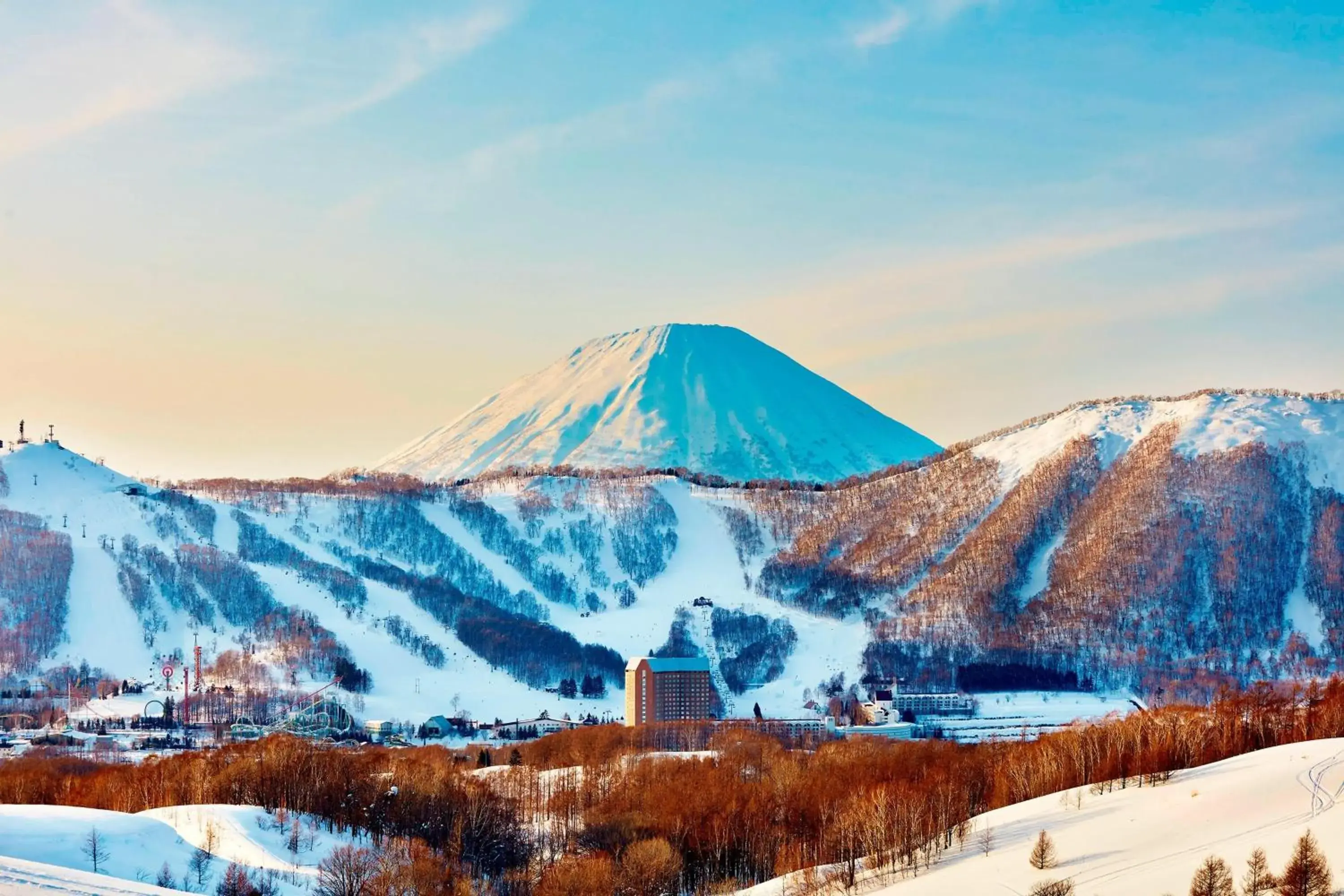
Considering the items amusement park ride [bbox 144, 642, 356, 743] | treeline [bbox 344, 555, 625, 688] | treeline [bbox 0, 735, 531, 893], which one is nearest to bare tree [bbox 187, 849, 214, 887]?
treeline [bbox 0, 735, 531, 893]

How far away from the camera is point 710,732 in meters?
130

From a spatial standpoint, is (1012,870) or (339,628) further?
(339,628)

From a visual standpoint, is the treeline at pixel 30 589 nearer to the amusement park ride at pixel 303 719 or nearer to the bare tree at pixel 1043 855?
the amusement park ride at pixel 303 719

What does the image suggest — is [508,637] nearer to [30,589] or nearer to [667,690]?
[667,690]

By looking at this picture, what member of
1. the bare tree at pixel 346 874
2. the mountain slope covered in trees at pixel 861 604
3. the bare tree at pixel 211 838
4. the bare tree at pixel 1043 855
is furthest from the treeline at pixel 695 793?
the mountain slope covered in trees at pixel 861 604

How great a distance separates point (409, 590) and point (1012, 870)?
135872 millimetres

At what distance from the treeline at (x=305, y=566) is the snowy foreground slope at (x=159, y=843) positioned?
4075 inches

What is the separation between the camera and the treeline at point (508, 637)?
170 metres

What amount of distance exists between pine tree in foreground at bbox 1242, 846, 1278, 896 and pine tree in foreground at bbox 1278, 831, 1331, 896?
0.28 metres

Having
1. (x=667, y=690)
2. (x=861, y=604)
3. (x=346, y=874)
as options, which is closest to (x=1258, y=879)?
(x=346, y=874)

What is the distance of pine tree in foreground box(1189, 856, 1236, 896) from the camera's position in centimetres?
5000

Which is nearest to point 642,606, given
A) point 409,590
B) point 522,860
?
point 409,590

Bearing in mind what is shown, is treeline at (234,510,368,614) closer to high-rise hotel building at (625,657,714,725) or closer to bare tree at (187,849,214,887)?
high-rise hotel building at (625,657,714,725)

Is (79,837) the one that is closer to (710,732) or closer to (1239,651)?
(710,732)
